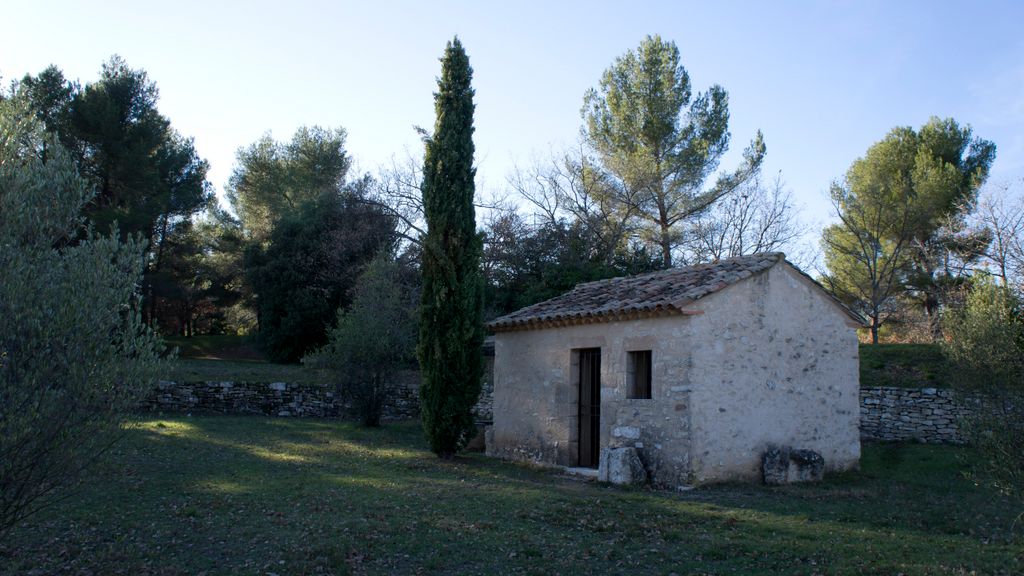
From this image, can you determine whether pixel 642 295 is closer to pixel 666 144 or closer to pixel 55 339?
pixel 55 339

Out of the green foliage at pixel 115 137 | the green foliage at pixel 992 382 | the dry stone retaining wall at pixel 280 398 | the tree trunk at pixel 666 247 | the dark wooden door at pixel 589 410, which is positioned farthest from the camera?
the tree trunk at pixel 666 247

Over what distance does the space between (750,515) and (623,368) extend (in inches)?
138

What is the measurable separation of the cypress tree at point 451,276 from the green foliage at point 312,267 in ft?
41.1

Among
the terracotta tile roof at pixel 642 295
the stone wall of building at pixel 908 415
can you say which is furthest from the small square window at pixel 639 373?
the stone wall of building at pixel 908 415

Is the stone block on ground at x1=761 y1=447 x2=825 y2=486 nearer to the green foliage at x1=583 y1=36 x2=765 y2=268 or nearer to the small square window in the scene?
the small square window

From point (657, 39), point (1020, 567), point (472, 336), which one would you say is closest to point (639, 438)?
point (472, 336)

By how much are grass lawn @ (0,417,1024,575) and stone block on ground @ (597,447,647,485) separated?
39cm

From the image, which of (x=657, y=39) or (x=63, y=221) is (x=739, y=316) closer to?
(x=63, y=221)

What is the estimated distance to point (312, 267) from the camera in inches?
1035

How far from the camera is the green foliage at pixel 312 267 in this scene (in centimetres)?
2555

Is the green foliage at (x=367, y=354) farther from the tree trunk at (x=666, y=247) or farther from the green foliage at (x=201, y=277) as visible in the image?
the green foliage at (x=201, y=277)

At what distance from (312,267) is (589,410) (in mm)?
16465

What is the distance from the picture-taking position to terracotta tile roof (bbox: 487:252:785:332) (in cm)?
1062

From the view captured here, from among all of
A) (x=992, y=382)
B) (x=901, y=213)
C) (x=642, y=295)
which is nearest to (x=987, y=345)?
(x=992, y=382)
